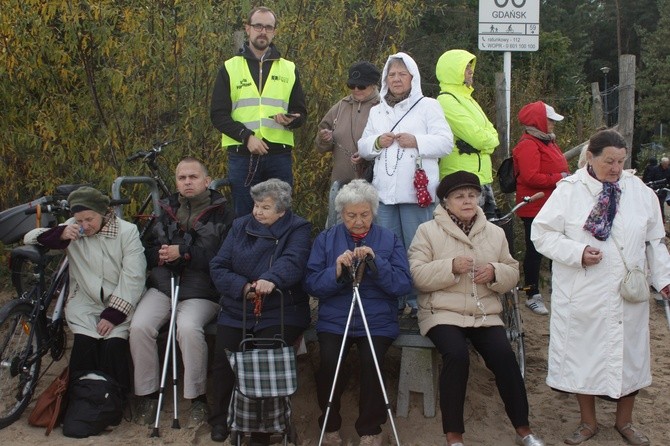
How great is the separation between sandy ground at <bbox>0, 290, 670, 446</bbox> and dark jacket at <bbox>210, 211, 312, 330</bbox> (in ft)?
2.03

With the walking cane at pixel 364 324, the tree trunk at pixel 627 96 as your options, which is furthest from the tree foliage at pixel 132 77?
the tree trunk at pixel 627 96

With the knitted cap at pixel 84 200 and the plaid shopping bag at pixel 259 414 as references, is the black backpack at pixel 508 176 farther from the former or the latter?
the knitted cap at pixel 84 200

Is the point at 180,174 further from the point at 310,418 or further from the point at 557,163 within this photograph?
the point at 557,163

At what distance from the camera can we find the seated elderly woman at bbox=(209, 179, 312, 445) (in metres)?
4.91

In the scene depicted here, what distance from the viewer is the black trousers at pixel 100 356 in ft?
17.0

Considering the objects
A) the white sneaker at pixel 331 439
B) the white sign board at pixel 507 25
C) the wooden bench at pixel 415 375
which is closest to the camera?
the white sneaker at pixel 331 439

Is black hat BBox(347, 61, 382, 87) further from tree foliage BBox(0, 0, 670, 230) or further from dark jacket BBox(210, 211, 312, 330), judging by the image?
Result: tree foliage BBox(0, 0, 670, 230)

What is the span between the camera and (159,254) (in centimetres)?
522

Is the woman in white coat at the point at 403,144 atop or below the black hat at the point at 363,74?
below

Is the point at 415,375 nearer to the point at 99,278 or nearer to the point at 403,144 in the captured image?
the point at 403,144

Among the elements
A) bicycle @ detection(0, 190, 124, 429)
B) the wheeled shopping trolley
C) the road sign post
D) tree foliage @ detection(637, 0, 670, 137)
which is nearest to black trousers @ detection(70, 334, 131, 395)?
bicycle @ detection(0, 190, 124, 429)

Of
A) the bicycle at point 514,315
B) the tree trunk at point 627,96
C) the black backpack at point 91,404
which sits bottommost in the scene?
the black backpack at point 91,404

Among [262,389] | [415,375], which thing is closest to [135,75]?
[262,389]

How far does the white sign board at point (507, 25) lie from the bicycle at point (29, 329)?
432 cm
